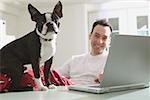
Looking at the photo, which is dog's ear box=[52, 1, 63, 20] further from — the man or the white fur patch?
the man

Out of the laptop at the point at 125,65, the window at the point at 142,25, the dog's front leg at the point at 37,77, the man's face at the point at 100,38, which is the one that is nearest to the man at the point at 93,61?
the man's face at the point at 100,38

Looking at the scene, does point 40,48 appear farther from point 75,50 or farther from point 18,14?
point 18,14

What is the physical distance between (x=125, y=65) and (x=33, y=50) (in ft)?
1.16

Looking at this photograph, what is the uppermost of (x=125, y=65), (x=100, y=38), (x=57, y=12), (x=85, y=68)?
(x=57, y=12)

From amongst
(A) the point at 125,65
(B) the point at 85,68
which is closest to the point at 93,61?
(B) the point at 85,68

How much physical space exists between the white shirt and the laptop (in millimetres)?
723

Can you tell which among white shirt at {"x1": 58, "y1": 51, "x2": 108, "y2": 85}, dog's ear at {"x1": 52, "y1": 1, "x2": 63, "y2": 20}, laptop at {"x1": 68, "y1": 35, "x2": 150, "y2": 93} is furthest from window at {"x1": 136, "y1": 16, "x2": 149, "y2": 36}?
dog's ear at {"x1": 52, "y1": 1, "x2": 63, "y2": 20}

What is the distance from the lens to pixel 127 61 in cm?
95

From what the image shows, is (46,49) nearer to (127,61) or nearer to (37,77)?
(37,77)

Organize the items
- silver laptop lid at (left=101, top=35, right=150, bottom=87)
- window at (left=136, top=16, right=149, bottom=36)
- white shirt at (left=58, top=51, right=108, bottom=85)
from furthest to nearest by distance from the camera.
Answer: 1. window at (left=136, top=16, right=149, bottom=36)
2. white shirt at (left=58, top=51, right=108, bottom=85)
3. silver laptop lid at (left=101, top=35, right=150, bottom=87)

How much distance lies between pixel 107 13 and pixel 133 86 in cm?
327

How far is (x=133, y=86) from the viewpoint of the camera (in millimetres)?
1043

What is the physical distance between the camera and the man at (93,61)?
1.84m

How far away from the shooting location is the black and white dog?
921 mm
